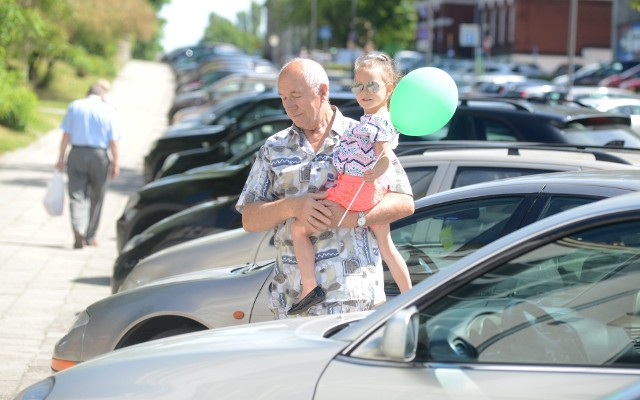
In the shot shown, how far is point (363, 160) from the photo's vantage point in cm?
442

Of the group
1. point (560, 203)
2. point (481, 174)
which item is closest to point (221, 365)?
point (560, 203)

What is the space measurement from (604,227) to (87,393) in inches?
67.9

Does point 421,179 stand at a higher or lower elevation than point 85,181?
higher

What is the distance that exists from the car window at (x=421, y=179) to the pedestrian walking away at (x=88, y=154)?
21.3ft

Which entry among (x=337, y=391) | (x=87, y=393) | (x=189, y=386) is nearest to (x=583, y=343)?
(x=337, y=391)

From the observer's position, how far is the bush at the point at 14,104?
23.8 m

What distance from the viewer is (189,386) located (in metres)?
3.47

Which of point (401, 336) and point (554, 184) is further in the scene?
point (554, 184)

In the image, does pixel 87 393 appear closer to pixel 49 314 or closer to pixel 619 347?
pixel 619 347

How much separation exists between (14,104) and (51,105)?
10.4 meters

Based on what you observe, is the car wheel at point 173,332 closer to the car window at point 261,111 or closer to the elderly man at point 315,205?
the elderly man at point 315,205

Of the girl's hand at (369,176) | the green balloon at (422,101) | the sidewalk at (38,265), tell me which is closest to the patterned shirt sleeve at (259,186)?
the girl's hand at (369,176)

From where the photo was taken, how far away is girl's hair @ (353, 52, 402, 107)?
14.9 ft

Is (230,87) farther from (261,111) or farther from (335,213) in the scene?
(335,213)
